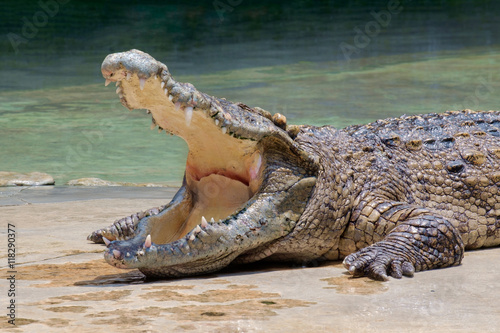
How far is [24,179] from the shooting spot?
7535 millimetres

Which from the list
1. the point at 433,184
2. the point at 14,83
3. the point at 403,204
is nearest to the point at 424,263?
the point at 403,204

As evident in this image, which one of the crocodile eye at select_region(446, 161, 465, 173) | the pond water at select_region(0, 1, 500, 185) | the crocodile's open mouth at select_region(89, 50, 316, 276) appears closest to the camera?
the crocodile's open mouth at select_region(89, 50, 316, 276)

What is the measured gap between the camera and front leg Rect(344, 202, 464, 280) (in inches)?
147

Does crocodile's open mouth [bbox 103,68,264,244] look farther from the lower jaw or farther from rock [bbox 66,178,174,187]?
rock [bbox 66,178,174,187]

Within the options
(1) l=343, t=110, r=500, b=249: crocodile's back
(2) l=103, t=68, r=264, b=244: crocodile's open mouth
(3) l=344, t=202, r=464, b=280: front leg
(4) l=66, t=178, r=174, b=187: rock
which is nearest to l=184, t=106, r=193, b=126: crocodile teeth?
(2) l=103, t=68, r=264, b=244: crocodile's open mouth

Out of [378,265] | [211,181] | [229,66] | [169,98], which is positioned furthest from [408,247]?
[229,66]

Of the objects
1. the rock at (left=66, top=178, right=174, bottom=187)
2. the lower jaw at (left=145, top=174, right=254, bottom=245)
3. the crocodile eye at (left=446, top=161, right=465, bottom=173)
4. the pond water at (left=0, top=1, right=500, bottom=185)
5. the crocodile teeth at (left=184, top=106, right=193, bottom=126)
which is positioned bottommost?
the lower jaw at (left=145, top=174, right=254, bottom=245)

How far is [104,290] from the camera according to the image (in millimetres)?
3484

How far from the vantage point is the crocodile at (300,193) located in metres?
3.71

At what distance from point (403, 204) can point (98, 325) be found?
2.16 metres

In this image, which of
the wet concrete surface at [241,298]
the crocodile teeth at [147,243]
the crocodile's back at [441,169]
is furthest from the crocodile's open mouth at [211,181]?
the crocodile's back at [441,169]

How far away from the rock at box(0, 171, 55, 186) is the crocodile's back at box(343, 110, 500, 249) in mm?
3697

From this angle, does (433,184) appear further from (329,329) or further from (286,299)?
(329,329)

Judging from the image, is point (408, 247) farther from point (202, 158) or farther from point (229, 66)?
point (229, 66)
